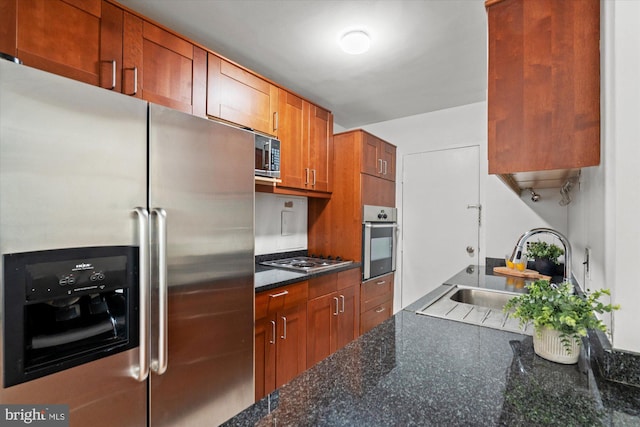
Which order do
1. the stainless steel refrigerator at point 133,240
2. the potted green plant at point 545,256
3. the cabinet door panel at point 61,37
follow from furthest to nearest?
1. the potted green plant at point 545,256
2. the cabinet door panel at point 61,37
3. the stainless steel refrigerator at point 133,240

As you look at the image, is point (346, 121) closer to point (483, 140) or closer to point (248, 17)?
point (483, 140)

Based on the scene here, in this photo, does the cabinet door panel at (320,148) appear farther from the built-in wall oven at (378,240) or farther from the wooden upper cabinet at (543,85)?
A: the wooden upper cabinet at (543,85)

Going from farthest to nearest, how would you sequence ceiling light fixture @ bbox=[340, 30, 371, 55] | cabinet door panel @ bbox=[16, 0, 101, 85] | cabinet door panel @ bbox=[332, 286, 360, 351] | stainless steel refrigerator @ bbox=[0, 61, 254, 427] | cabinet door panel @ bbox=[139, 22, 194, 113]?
cabinet door panel @ bbox=[332, 286, 360, 351] < ceiling light fixture @ bbox=[340, 30, 371, 55] < cabinet door panel @ bbox=[139, 22, 194, 113] < cabinet door panel @ bbox=[16, 0, 101, 85] < stainless steel refrigerator @ bbox=[0, 61, 254, 427]

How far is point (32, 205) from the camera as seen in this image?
872mm

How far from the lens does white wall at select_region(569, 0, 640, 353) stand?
763 mm

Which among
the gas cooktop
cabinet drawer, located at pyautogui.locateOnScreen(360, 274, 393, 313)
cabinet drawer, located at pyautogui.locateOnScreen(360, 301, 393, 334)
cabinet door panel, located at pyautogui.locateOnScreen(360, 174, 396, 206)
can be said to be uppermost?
cabinet door panel, located at pyautogui.locateOnScreen(360, 174, 396, 206)

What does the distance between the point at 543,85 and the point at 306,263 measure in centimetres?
207

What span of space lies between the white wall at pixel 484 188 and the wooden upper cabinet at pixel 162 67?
2.28 m

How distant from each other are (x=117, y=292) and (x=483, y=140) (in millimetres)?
3063

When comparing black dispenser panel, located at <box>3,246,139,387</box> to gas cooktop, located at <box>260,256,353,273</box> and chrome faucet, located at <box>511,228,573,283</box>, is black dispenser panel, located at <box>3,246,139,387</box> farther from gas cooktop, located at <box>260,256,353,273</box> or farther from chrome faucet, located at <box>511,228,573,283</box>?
chrome faucet, located at <box>511,228,573,283</box>

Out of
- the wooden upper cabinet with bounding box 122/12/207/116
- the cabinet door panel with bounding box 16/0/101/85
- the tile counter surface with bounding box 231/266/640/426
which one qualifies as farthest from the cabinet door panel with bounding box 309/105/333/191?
the tile counter surface with bounding box 231/266/640/426

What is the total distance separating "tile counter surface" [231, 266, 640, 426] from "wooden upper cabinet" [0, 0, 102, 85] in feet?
5.10

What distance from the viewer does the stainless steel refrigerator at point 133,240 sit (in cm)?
86

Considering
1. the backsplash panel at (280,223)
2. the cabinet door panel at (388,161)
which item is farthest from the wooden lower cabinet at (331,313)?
the cabinet door panel at (388,161)
